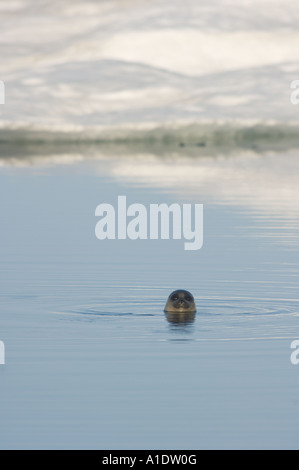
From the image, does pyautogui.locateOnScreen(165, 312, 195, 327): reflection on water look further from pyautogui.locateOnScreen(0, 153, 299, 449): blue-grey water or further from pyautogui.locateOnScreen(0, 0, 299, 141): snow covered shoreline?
pyautogui.locateOnScreen(0, 0, 299, 141): snow covered shoreline

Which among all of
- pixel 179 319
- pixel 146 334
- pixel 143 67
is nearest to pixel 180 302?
pixel 179 319

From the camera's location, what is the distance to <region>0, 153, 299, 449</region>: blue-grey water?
24.9ft

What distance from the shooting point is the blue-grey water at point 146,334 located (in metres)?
7.59

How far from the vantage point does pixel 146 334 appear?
33.5ft

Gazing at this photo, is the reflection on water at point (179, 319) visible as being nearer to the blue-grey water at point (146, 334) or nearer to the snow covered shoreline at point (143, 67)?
the blue-grey water at point (146, 334)

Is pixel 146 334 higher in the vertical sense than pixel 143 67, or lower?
lower

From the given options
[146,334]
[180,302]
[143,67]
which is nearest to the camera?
[146,334]

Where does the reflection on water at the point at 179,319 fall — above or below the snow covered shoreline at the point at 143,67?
below

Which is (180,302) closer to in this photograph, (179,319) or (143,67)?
(179,319)

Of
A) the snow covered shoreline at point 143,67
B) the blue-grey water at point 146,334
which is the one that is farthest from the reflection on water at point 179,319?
the snow covered shoreline at point 143,67

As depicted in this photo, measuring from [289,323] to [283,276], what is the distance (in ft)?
7.67

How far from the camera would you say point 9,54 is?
132 feet
